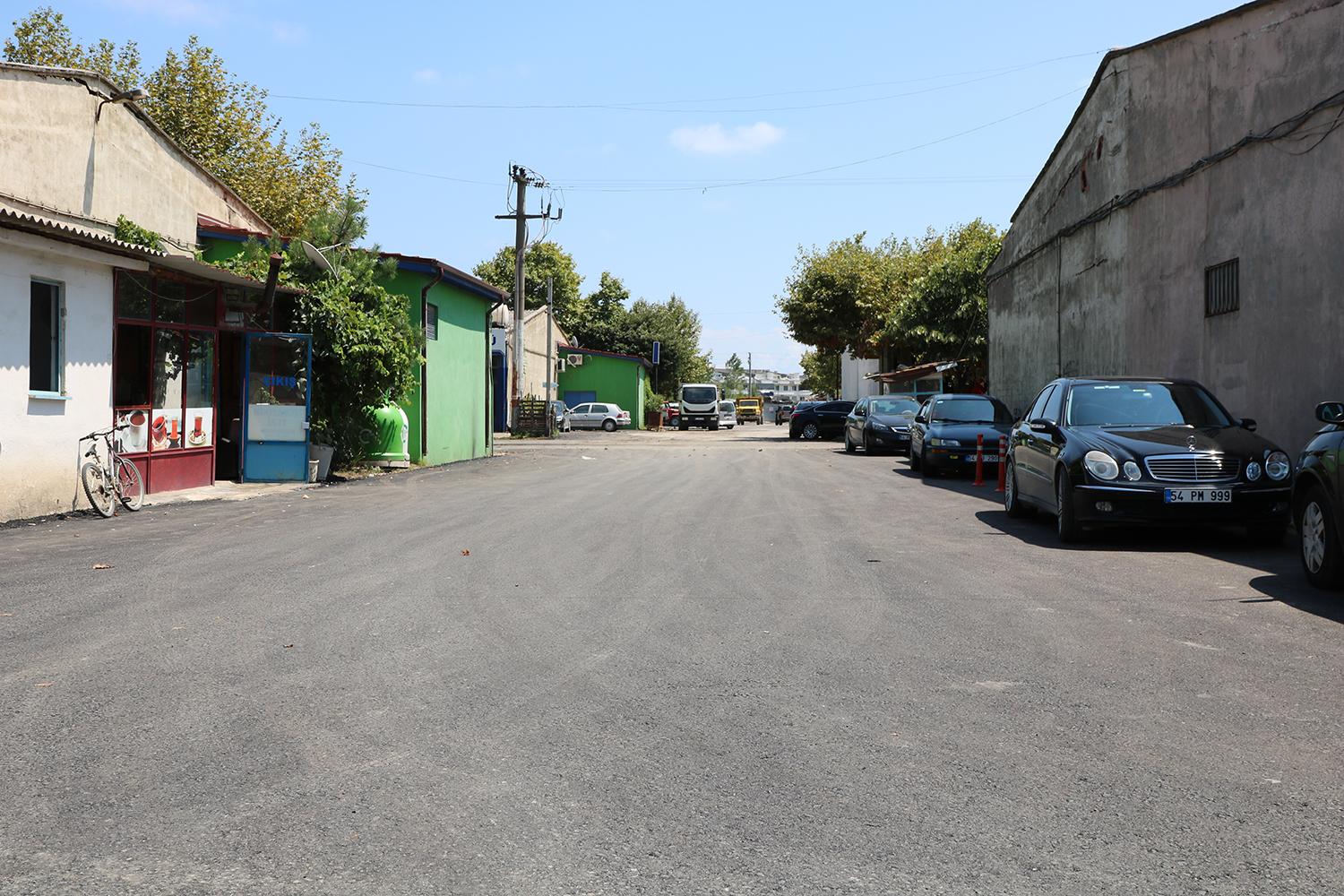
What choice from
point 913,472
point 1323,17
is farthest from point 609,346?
point 1323,17

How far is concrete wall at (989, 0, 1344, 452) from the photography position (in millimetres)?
12195

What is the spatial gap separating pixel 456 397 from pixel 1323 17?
1858 cm

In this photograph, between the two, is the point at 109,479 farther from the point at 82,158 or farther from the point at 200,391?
the point at 82,158

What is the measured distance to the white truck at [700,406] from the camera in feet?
197

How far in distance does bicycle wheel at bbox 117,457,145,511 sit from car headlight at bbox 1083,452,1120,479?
35.5 feet

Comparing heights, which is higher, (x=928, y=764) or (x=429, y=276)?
(x=429, y=276)

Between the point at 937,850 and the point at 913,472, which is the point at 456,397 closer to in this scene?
the point at 913,472

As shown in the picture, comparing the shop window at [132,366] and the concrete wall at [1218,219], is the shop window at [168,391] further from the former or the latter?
the concrete wall at [1218,219]

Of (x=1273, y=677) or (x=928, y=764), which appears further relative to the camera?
(x=1273, y=677)

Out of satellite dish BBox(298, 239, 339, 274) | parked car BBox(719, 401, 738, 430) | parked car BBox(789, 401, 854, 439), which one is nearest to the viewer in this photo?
satellite dish BBox(298, 239, 339, 274)

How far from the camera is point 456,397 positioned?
2573 centimetres

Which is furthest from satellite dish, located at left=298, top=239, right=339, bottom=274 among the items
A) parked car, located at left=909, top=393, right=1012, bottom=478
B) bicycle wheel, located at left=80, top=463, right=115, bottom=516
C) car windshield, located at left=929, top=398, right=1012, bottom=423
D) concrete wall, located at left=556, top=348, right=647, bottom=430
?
concrete wall, located at left=556, top=348, right=647, bottom=430

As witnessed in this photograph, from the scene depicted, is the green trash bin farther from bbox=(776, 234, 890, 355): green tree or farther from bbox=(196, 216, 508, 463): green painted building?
bbox=(776, 234, 890, 355): green tree

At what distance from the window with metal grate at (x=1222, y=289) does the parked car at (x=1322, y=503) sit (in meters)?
6.80
